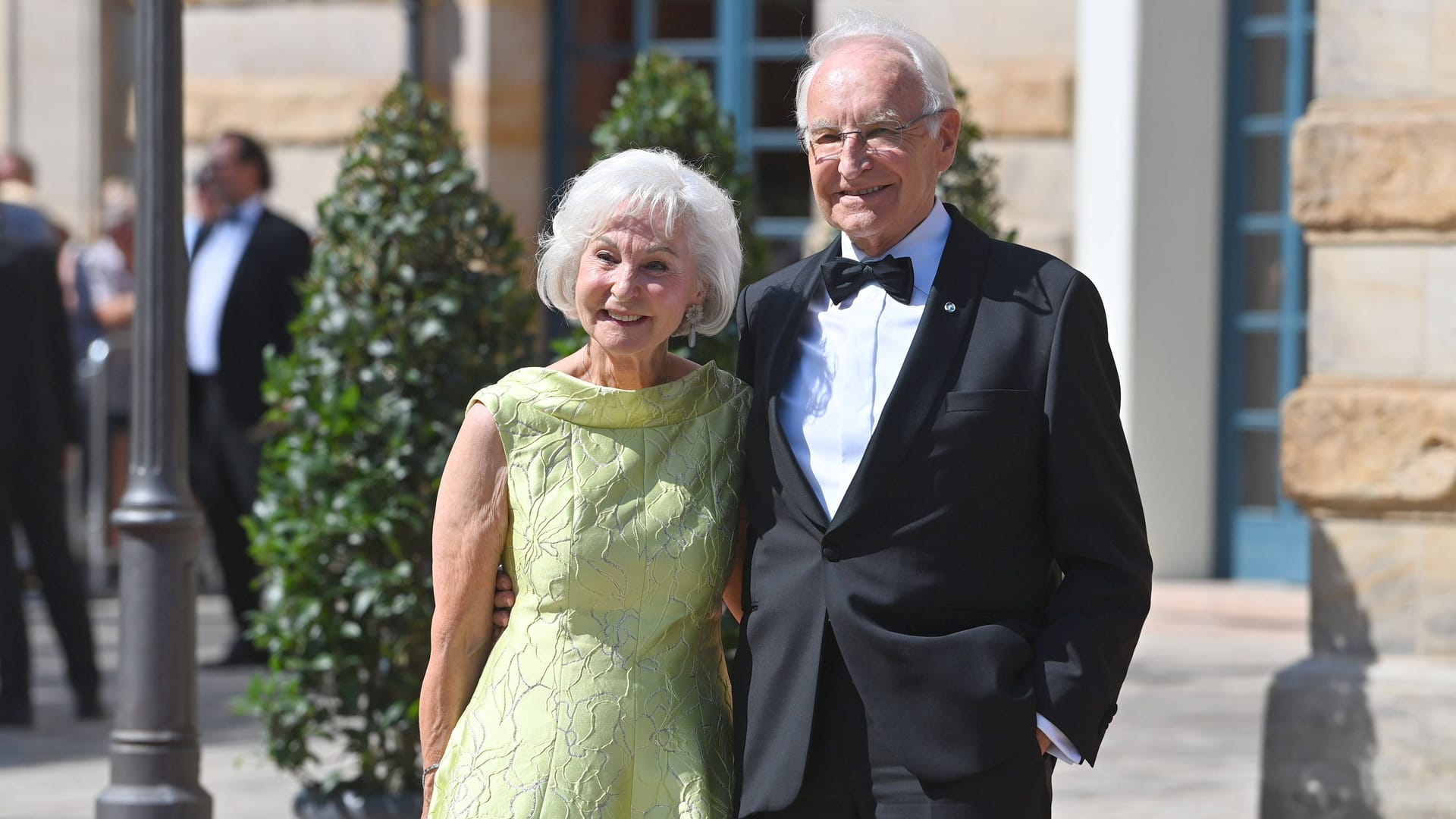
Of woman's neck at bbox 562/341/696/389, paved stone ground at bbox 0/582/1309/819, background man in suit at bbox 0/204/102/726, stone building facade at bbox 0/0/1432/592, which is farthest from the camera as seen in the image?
stone building facade at bbox 0/0/1432/592

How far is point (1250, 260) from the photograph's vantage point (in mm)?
10211

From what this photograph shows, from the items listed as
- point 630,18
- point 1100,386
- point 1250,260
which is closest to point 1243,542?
point 1250,260

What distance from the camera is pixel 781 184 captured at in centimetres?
1065

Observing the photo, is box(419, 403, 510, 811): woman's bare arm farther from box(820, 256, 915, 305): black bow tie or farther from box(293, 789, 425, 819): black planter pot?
box(293, 789, 425, 819): black planter pot

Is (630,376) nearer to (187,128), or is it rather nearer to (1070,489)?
(1070,489)

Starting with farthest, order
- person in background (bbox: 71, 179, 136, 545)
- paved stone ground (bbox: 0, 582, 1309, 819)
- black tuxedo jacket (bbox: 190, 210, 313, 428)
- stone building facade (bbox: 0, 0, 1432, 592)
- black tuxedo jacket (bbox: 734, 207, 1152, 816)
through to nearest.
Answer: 1. person in background (bbox: 71, 179, 136, 545)
2. stone building facade (bbox: 0, 0, 1432, 592)
3. black tuxedo jacket (bbox: 190, 210, 313, 428)
4. paved stone ground (bbox: 0, 582, 1309, 819)
5. black tuxedo jacket (bbox: 734, 207, 1152, 816)

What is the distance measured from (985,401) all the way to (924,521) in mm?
191

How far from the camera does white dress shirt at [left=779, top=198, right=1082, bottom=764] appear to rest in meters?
2.97

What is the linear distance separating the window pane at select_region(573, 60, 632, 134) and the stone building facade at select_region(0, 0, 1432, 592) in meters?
0.01

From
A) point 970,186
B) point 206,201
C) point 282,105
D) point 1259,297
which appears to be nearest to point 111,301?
point 282,105

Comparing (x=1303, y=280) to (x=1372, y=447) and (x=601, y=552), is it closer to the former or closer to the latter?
(x=1372, y=447)

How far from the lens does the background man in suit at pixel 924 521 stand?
9.46 ft

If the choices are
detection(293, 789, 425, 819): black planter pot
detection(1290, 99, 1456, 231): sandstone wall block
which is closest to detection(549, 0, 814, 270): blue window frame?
detection(1290, 99, 1456, 231): sandstone wall block

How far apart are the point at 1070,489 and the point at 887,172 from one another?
539mm
